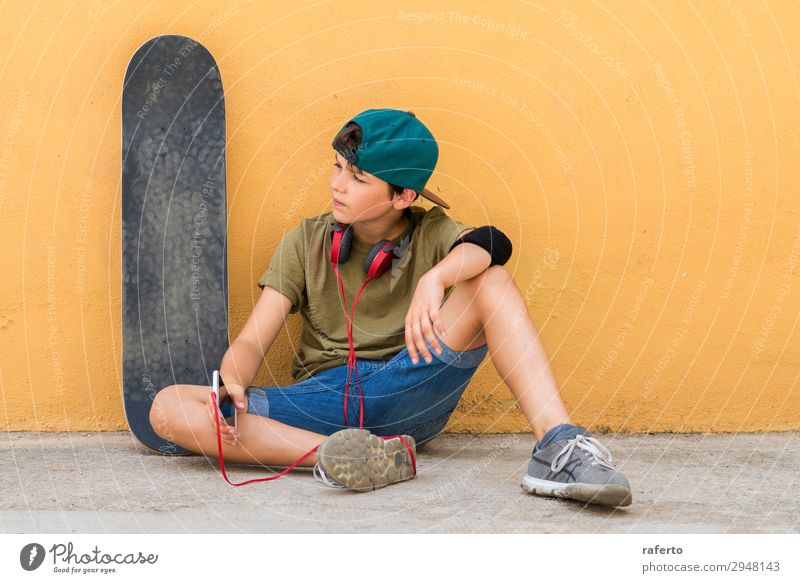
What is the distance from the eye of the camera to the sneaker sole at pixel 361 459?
6.48 ft

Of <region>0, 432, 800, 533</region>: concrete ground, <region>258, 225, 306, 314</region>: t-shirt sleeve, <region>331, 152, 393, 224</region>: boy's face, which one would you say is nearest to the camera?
<region>0, 432, 800, 533</region>: concrete ground

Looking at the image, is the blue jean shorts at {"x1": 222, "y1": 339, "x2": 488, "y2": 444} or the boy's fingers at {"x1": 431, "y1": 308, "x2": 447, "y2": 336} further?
the blue jean shorts at {"x1": 222, "y1": 339, "x2": 488, "y2": 444}

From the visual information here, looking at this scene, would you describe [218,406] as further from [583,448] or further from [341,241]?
[583,448]

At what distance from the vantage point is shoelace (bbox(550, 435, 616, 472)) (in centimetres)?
194

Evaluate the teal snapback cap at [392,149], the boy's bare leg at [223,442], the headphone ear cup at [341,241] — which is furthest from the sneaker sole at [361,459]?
the teal snapback cap at [392,149]

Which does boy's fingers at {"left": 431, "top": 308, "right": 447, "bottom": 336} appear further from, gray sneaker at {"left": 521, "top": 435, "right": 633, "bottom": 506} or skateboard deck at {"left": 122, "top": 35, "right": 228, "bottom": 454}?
skateboard deck at {"left": 122, "top": 35, "right": 228, "bottom": 454}

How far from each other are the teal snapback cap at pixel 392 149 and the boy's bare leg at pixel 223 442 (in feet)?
2.21

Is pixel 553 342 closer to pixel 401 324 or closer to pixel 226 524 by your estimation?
pixel 401 324

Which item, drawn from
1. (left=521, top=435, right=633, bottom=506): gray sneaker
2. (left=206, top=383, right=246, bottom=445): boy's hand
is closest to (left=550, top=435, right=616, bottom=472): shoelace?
(left=521, top=435, right=633, bottom=506): gray sneaker

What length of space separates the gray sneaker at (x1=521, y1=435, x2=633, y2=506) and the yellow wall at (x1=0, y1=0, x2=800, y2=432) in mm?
769

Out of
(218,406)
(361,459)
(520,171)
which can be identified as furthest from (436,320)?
(520,171)

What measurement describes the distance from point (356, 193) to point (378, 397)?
52 cm

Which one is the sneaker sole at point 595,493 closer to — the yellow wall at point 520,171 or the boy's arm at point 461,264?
the boy's arm at point 461,264

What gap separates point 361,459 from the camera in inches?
79.1
